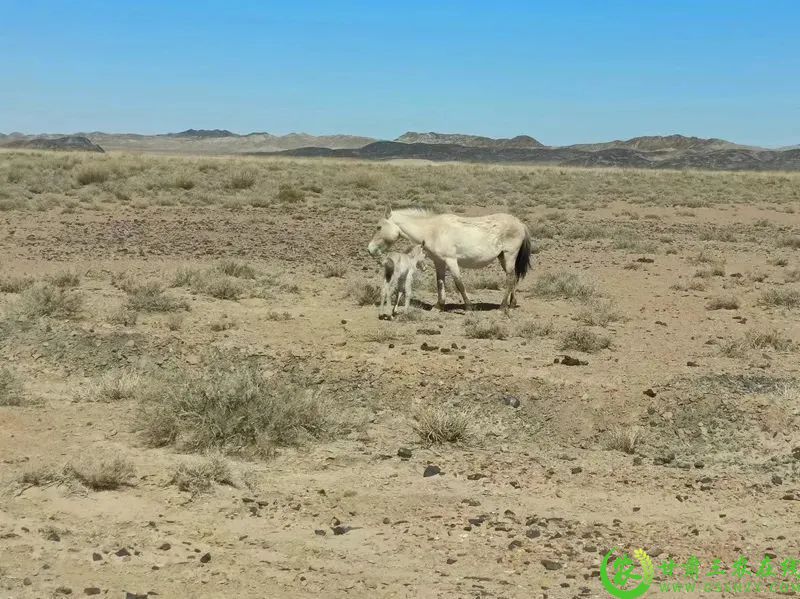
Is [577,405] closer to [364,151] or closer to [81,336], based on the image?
[81,336]

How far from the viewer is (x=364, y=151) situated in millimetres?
157875

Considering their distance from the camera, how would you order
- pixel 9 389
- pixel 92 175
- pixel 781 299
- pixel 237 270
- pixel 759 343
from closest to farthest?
1. pixel 9 389
2. pixel 759 343
3. pixel 781 299
4. pixel 237 270
5. pixel 92 175

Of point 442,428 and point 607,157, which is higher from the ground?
point 607,157

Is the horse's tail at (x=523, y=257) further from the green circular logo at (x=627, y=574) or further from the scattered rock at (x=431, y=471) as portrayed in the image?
the green circular logo at (x=627, y=574)

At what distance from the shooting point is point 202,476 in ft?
20.5

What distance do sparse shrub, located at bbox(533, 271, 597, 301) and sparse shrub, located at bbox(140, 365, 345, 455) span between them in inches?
261

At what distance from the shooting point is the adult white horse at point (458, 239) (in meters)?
12.1

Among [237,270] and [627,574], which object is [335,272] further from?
[627,574]

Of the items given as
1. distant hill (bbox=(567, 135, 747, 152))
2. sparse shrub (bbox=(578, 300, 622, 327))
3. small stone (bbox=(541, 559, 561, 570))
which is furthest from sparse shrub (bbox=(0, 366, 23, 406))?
distant hill (bbox=(567, 135, 747, 152))

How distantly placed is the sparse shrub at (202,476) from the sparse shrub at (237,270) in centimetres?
781

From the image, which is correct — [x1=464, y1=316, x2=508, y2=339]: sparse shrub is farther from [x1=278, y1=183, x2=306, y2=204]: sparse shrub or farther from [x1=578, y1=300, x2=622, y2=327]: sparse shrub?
[x1=278, y1=183, x2=306, y2=204]: sparse shrub

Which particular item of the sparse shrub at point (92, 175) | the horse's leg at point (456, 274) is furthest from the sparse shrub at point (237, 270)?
the sparse shrub at point (92, 175)

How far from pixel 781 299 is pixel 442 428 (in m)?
7.85

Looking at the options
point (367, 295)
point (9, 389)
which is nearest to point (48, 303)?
point (9, 389)
